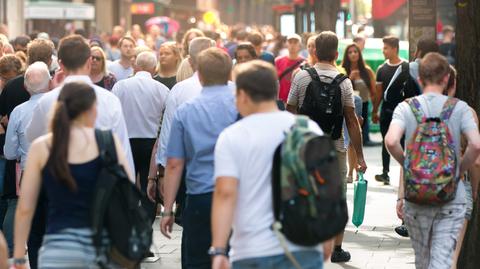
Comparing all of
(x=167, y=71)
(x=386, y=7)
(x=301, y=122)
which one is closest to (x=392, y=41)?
(x=167, y=71)

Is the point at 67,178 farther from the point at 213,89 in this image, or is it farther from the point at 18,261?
the point at 213,89

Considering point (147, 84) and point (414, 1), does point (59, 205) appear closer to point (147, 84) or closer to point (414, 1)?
point (147, 84)

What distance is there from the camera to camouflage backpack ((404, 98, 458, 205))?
7.97 metres

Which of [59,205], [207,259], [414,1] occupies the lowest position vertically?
[207,259]

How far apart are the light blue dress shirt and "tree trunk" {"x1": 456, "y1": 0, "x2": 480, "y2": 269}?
1.98m

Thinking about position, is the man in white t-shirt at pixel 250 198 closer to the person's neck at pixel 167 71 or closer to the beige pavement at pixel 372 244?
the beige pavement at pixel 372 244

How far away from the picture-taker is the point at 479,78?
941 centimetres

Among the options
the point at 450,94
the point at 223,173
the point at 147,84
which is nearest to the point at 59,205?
the point at 223,173

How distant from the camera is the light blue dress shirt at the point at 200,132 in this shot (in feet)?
26.3

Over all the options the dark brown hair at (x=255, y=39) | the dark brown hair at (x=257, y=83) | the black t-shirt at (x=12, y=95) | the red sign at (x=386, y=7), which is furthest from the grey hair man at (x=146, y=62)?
the red sign at (x=386, y=7)

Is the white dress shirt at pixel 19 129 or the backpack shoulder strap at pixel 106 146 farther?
the white dress shirt at pixel 19 129

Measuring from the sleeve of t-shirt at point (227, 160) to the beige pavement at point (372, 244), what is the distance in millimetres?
4844

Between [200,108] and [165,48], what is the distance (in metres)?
5.49

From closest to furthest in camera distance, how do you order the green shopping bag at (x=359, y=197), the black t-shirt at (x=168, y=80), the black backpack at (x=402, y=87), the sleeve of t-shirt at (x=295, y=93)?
the sleeve of t-shirt at (x=295, y=93) < the green shopping bag at (x=359, y=197) < the black backpack at (x=402, y=87) < the black t-shirt at (x=168, y=80)
